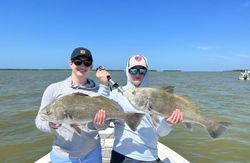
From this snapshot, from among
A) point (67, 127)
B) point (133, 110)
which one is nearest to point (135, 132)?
point (133, 110)

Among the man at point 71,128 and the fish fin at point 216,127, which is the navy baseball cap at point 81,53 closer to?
the man at point 71,128

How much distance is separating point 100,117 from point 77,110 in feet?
1.02

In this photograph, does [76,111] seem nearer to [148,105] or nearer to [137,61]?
[148,105]

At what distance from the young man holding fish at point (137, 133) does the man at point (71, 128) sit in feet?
1.09

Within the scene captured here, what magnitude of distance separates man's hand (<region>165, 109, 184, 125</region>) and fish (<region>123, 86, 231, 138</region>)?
0.17 feet

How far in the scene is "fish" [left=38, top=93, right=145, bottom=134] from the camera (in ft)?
12.7

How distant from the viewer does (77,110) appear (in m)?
3.90

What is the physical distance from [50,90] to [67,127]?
0.56 metres

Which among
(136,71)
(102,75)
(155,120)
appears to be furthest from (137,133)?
(102,75)

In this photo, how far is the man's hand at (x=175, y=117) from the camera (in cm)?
406

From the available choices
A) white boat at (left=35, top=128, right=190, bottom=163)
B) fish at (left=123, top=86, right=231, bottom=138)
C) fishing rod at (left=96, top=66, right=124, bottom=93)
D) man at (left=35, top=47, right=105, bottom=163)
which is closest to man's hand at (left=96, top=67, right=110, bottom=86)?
fishing rod at (left=96, top=66, right=124, bottom=93)

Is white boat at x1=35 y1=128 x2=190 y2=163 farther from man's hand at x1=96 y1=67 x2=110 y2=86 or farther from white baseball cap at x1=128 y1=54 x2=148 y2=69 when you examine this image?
white baseball cap at x1=128 y1=54 x2=148 y2=69

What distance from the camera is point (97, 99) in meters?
4.00

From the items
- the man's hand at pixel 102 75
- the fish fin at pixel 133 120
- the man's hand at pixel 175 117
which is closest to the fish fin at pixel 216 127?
the man's hand at pixel 175 117
